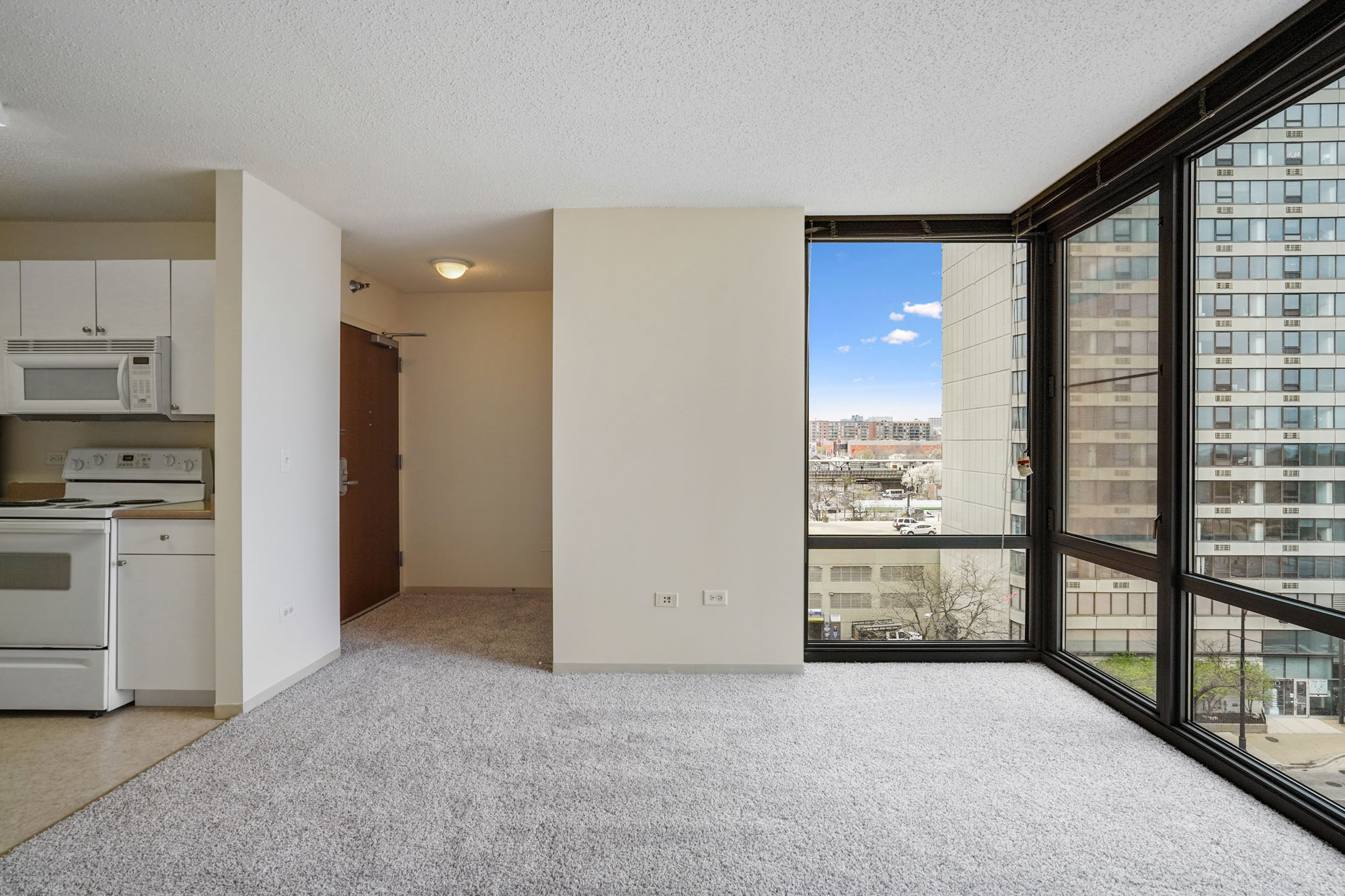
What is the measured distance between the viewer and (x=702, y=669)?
3.59 meters

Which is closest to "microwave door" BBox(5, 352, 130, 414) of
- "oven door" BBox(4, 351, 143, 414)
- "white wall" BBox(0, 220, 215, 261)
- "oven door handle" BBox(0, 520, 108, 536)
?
"oven door" BBox(4, 351, 143, 414)

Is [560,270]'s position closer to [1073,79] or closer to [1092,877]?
[1073,79]

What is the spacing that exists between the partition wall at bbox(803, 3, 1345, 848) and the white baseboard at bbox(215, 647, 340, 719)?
2.76 m

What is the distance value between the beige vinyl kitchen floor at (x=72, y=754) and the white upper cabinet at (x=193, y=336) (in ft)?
4.77

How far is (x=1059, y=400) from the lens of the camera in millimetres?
3645

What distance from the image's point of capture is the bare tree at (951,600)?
3818 mm

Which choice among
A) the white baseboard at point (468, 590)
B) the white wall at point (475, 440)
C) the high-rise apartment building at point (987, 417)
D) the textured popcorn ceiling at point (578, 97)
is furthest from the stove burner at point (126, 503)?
the high-rise apartment building at point (987, 417)

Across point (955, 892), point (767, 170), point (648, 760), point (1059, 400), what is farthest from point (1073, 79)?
point (648, 760)

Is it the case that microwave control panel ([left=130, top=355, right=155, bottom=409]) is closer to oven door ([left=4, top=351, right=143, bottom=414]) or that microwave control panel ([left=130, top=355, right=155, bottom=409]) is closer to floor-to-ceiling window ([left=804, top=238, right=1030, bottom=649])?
oven door ([left=4, top=351, right=143, bottom=414])

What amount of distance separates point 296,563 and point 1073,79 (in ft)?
13.3

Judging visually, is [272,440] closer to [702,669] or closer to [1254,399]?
[702,669]

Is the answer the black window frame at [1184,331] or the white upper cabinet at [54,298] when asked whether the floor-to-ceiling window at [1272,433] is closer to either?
the black window frame at [1184,331]

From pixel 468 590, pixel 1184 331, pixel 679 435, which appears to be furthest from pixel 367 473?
pixel 1184 331

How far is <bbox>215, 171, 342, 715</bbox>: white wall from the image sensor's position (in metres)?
2.99
